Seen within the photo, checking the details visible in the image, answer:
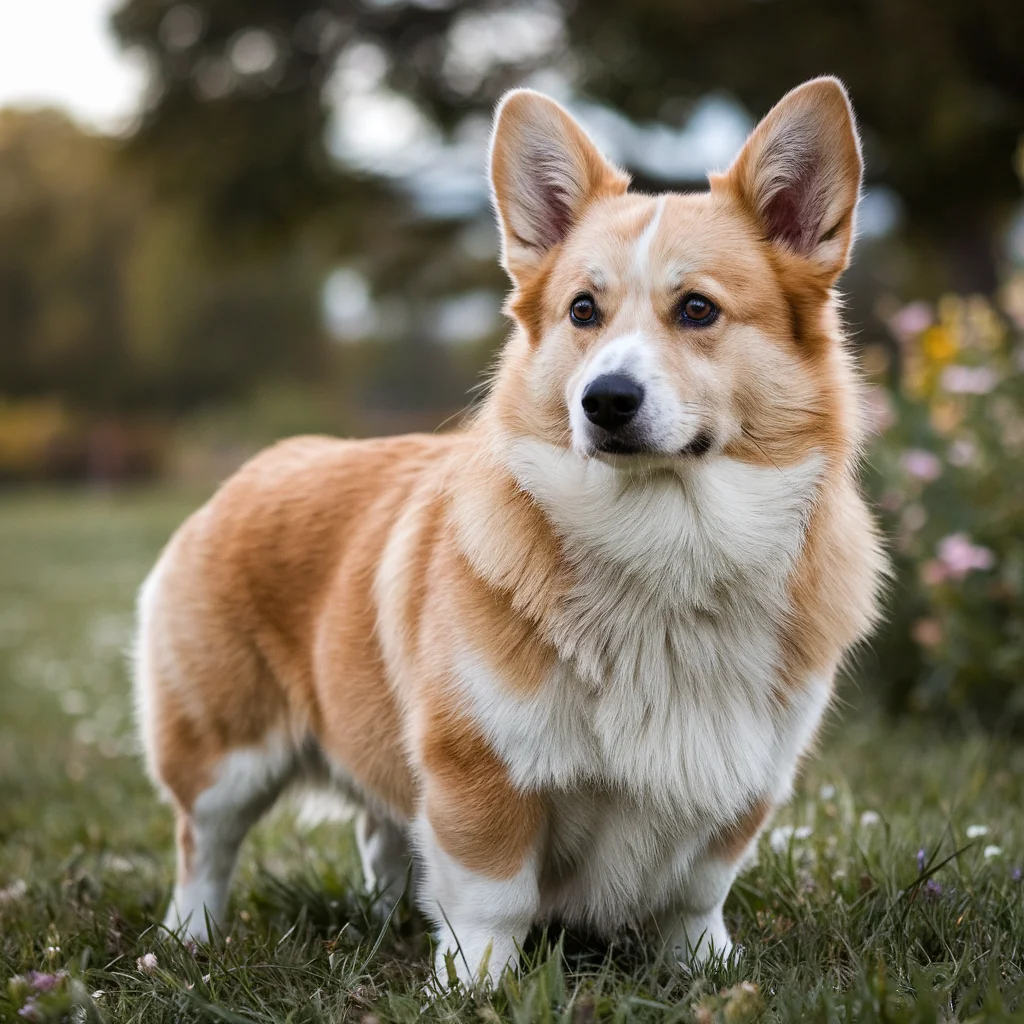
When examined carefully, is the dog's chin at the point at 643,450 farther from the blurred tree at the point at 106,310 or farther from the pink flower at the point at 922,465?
the blurred tree at the point at 106,310

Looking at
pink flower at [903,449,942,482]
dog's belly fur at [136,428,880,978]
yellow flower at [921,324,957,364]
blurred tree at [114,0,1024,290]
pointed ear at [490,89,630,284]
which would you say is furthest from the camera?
blurred tree at [114,0,1024,290]

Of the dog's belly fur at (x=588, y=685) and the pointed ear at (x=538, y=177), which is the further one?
the pointed ear at (x=538, y=177)

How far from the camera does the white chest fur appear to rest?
8.62 feet

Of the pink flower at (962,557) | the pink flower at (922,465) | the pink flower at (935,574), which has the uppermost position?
the pink flower at (922,465)

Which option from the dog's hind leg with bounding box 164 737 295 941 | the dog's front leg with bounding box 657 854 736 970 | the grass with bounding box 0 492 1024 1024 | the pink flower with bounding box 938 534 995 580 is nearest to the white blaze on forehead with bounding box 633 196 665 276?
the dog's front leg with bounding box 657 854 736 970

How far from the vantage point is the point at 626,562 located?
107 inches

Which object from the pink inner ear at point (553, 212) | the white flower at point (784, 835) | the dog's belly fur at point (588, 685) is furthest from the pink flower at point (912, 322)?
the dog's belly fur at point (588, 685)

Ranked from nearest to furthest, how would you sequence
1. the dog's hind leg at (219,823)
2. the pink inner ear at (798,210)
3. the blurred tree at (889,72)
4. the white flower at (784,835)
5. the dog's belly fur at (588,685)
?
the dog's belly fur at (588,685) < the pink inner ear at (798,210) < the dog's hind leg at (219,823) < the white flower at (784,835) < the blurred tree at (889,72)

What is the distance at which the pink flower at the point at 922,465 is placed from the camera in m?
5.34

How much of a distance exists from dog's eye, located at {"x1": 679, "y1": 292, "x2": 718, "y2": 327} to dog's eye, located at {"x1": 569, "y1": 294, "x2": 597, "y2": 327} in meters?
0.22

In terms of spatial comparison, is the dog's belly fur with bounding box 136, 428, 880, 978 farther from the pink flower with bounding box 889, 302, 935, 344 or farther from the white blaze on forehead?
the pink flower with bounding box 889, 302, 935, 344

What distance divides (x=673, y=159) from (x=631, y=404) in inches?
450

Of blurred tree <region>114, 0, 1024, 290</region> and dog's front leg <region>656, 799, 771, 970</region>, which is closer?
dog's front leg <region>656, 799, 771, 970</region>

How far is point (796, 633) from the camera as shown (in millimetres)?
2770
